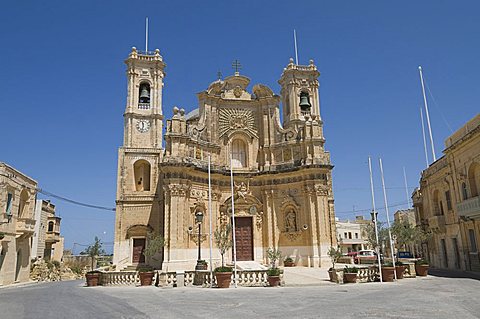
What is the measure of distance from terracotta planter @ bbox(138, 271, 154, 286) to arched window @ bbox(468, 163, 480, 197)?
1951 cm

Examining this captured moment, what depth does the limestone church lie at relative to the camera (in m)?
25.9

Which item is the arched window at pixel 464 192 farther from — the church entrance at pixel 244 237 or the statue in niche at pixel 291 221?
the church entrance at pixel 244 237

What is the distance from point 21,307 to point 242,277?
31.8ft

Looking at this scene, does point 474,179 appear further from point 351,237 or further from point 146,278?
point 351,237

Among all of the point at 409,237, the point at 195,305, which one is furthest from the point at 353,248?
the point at 195,305

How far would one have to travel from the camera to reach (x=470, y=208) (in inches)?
838

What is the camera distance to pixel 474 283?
16328 millimetres

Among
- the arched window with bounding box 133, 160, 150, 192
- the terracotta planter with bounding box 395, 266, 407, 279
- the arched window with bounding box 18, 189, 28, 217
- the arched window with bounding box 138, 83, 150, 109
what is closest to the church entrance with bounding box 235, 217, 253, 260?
the arched window with bounding box 133, 160, 150, 192

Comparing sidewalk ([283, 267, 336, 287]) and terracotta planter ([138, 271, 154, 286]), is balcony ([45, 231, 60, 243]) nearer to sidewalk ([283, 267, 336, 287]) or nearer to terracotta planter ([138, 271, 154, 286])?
terracotta planter ([138, 271, 154, 286])

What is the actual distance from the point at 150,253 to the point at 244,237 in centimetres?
829

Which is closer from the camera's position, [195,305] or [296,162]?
[195,305]

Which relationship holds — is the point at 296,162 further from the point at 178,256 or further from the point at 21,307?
the point at 21,307

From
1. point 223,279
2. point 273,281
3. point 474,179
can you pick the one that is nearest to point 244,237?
point 273,281

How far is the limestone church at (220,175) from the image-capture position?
84.9 ft
